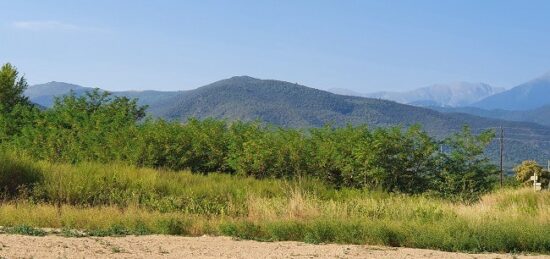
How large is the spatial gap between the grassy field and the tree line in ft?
4.83

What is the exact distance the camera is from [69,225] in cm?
1392

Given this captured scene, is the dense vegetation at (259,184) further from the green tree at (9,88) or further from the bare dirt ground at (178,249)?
the green tree at (9,88)

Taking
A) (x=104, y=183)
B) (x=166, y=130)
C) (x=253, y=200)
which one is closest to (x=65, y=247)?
(x=253, y=200)

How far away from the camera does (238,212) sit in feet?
54.5

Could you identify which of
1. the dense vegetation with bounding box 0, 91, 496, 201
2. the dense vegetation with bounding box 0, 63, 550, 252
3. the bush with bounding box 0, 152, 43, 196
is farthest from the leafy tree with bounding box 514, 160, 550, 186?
the bush with bounding box 0, 152, 43, 196

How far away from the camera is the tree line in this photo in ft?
75.6

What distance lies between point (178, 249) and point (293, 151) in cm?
1268

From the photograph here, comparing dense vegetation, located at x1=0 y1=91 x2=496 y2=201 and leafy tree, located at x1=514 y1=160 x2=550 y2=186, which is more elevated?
dense vegetation, located at x1=0 y1=91 x2=496 y2=201

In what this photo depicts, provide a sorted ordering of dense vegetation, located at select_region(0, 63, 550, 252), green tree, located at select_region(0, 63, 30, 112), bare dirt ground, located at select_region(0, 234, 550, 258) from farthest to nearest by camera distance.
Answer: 1. green tree, located at select_region(0, 63, 30, 112)
2. dense vegetation, located at select_region(0, 63, 550, 252)
3. bare dirt ground, located at select_region(0, 234, 550, 258)

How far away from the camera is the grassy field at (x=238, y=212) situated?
41.9ft

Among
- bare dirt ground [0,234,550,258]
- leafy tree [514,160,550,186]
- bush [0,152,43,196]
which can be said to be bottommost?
leafy tree [514,160,550,186]

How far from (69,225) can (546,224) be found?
935 cm

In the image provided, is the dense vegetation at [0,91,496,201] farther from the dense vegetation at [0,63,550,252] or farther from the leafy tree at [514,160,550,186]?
the leafy tree at [514,160,550,186]

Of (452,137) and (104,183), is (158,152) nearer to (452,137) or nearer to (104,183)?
(104,183)
